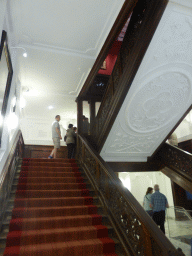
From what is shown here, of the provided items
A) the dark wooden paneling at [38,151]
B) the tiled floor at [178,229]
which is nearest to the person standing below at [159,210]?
the tiled floor at [178,229]

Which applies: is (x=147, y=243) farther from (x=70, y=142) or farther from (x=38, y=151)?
(x=38, y=151)

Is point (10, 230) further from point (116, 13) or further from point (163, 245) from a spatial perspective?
point (116, 13)

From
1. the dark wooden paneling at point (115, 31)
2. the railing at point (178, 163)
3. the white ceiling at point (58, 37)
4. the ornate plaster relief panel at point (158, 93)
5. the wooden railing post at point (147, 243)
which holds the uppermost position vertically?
the white ceiling at point (58, 37)

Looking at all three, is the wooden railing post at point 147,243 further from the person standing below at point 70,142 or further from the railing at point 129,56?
the person standing below at point 70,142

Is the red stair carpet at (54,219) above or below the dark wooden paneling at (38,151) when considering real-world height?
below

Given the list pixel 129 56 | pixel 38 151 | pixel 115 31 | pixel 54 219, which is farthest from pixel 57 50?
pixel 38 151

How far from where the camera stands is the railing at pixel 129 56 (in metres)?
3.45

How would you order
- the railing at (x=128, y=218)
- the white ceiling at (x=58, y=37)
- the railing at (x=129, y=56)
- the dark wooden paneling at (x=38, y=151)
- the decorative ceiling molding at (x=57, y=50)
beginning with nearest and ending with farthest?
the railing at (x=128, y=218) → the railing at (x=129, y=56) → the white ceiling at (x=58, y=37) → the decorative ceiling molding at (x=57, y=50) → the dark wooden paneling at (x=38, y=151)

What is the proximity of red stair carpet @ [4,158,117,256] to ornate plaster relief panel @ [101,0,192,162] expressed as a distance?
1.90 metres

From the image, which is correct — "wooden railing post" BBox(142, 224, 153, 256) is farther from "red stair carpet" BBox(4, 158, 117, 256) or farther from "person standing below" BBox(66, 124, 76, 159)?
"person standing below" BBox(66, 124, 76, 159)

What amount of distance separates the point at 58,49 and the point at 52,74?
131cm

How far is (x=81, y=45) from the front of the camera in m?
4.95

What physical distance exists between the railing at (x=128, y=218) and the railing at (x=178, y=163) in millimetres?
2440

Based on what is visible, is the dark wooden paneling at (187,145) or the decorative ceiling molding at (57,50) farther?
the dark wooden paneling at (187,145)
